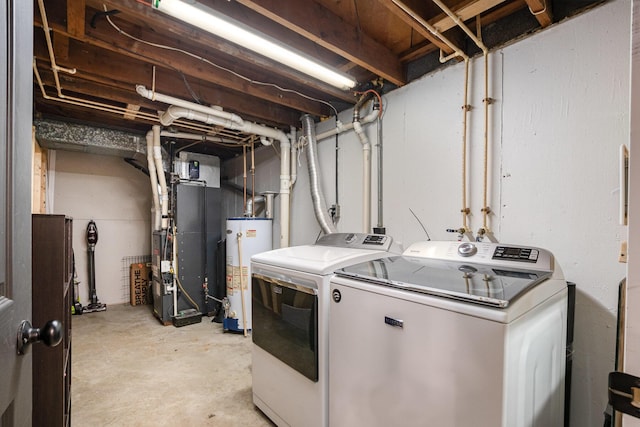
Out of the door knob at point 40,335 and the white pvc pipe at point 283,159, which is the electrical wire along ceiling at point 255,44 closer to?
the white pvc pipe at point 283,159

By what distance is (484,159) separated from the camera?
1893 mm

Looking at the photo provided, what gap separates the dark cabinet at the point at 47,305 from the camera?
1.26m

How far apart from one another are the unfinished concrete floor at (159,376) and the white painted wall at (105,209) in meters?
0.92

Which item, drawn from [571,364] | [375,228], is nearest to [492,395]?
[571,364]

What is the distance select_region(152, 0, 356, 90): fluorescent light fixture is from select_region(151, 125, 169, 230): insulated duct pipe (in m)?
2.34

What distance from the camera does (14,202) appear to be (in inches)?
25.9

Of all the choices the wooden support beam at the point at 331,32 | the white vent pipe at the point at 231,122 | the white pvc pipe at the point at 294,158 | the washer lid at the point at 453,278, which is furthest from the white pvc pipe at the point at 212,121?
the washer lid at the point at 453,278

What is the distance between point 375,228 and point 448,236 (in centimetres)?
58

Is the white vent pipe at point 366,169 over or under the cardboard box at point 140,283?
over

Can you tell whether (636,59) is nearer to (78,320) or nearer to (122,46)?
(122,46)

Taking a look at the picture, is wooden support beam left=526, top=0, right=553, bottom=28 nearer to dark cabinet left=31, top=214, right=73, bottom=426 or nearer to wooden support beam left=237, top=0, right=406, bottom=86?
wooden support beam left=237, top=0, right=406, bottom=86

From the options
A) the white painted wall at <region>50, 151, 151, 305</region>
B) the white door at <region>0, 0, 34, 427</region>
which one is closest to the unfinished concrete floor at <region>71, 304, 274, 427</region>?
the white painted wall at <region>50, 151, 151, 305</region>

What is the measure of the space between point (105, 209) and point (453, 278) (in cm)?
508

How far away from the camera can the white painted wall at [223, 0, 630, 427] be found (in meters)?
1.47
